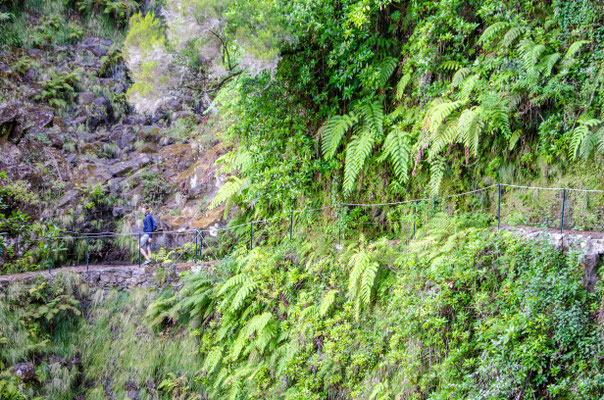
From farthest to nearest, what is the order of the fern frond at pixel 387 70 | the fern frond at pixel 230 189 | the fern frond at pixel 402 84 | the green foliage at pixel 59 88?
the green foliage at pixel 59 88 → the fern frond at pixel 230 189 → the fern frond at pixel 387 70 → the fern frond at pixel 402 84

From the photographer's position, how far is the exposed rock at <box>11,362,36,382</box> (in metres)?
8.00

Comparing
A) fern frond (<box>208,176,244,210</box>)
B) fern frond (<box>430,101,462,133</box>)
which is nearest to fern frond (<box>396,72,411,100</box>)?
fern frond (<box>430,101,462,133</box>)

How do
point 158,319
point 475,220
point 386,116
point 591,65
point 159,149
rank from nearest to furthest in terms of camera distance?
point 591,65
point 475,220
point 386,116
point 158,319
point 159,149

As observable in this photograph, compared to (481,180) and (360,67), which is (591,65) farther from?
(360,67)

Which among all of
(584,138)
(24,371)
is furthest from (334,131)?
(24,371)

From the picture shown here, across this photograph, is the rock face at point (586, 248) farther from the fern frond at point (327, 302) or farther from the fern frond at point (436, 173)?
the fern frond at point (327, 302)

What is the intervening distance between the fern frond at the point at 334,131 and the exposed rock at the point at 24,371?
21.1 ft

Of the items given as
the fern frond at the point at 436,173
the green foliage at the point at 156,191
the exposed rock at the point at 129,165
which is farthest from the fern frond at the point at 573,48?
the exposed rock at the point at 129,165

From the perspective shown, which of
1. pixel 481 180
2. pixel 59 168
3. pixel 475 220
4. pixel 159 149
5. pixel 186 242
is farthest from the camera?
pixel 159 149

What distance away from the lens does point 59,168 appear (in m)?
12.8

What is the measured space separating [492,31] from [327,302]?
14.4 feet

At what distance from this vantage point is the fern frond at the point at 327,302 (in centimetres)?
646

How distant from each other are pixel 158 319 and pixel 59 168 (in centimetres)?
628

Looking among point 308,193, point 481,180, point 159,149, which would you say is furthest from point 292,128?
point 159,149
